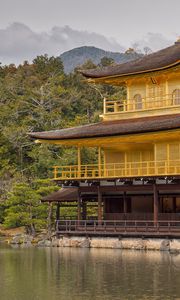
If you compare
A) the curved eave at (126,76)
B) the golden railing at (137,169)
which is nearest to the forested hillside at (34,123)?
the golden railing at (137,169)

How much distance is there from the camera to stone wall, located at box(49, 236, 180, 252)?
39625mm

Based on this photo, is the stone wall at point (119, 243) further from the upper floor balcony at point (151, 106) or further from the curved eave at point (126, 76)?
the curved eave at point (126, 76)

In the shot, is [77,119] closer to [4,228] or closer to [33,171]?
[33,171]

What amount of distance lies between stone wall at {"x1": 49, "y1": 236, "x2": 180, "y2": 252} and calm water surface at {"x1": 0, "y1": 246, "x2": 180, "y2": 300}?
1.79m

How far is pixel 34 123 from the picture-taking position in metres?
74.2

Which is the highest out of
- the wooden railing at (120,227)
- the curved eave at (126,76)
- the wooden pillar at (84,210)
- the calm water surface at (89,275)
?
the curved eave at (126,76)

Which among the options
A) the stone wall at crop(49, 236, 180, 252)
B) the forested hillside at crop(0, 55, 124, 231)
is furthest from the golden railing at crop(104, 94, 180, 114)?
the stone wall at crop(49, 236, 180, 252)

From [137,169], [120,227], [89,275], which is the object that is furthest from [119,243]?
[89,275]

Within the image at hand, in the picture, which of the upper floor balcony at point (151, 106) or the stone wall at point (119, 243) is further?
the upper floor balcony at point (151, 106)

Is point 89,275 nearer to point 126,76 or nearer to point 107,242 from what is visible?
point 107,242

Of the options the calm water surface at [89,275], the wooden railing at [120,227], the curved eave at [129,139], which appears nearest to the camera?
the calm water surface at [89,275]

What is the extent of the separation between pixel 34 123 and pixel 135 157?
28.1 meters

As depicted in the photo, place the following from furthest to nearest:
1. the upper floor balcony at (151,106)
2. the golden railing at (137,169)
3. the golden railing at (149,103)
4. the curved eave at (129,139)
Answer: the golden railing at (149,103) → the upper floor balcony at (151,106) → the golden railing at (137,169) → the curved eave at (129,139)

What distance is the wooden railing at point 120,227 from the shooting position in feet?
133
